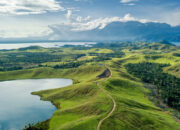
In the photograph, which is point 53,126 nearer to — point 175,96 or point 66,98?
point 66,98

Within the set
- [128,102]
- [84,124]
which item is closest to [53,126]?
[84,124]

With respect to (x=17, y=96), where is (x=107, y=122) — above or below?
above

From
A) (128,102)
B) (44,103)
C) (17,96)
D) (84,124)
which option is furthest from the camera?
(17,96)

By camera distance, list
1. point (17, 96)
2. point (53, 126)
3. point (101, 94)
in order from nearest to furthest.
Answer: point (53, 126), point (101, 94), point (17, 96)

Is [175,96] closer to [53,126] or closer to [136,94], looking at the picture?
[136,94]

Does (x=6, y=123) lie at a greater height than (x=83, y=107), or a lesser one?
lesser

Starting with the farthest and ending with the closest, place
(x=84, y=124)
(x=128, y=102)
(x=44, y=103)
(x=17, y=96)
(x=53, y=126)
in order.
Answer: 1. (x=17, y=96)
2. (x=44, y=103)
3. (x=128, y=102)
4. (x=53, y=126)
5. (x=84, y=124)

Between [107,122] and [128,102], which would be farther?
[128,102]

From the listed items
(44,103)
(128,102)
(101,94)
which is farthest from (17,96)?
(128,102)

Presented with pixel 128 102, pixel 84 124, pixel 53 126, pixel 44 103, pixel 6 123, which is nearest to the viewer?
pixel 84 124
